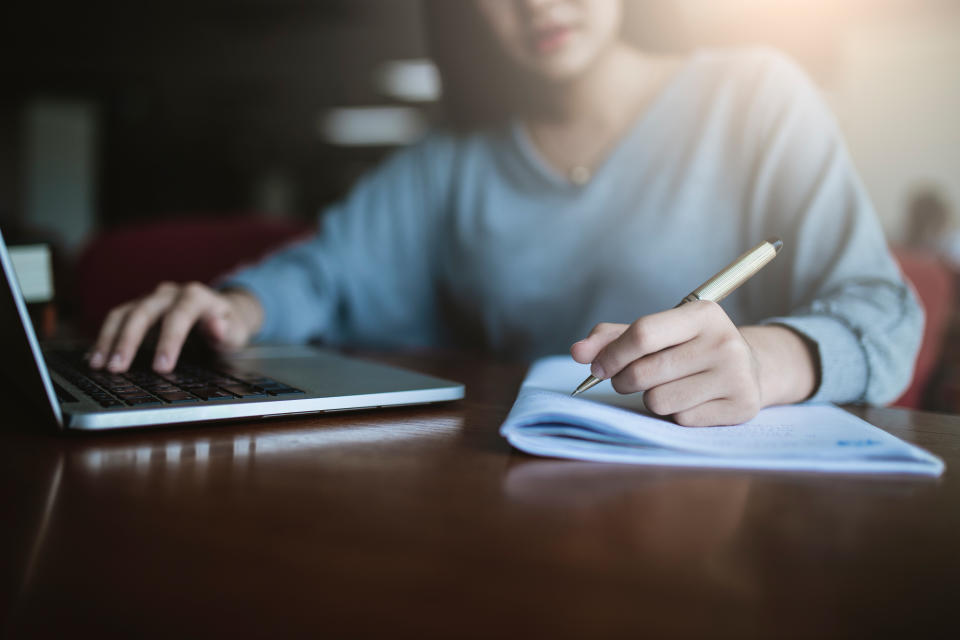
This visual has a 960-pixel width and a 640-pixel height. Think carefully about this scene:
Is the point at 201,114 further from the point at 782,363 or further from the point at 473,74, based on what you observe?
the point at 782,363

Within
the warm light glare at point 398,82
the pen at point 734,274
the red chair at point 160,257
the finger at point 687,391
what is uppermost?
the warm light glare at point 398,82

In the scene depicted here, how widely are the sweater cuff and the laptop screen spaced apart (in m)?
0.46

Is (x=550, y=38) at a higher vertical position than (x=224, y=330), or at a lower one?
higher

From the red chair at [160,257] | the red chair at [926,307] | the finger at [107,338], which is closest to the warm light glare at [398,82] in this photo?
the red chair at [160,257]

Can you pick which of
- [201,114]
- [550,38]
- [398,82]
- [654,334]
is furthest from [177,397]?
[201,114]

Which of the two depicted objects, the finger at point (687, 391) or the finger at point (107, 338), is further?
the finger at point (107, 338)

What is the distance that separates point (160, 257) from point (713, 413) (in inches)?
45.1

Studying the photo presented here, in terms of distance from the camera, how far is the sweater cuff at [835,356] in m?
0.51

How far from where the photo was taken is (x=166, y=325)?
54 cm

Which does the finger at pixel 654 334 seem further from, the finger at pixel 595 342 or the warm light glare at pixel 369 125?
the warm light glare at pixel 369 125

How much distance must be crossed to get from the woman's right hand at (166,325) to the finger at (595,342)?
301 mm

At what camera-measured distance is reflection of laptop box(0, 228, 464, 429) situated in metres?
0.37

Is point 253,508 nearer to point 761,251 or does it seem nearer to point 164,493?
point 164,493

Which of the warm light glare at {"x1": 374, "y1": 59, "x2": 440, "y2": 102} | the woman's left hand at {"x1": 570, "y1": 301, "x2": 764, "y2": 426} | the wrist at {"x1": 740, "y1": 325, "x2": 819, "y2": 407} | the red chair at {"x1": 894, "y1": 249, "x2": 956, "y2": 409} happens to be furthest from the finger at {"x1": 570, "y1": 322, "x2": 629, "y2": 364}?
the warm light glare at {"x1": 374, "y1": 59, "x2": 440, "y2": 102}
